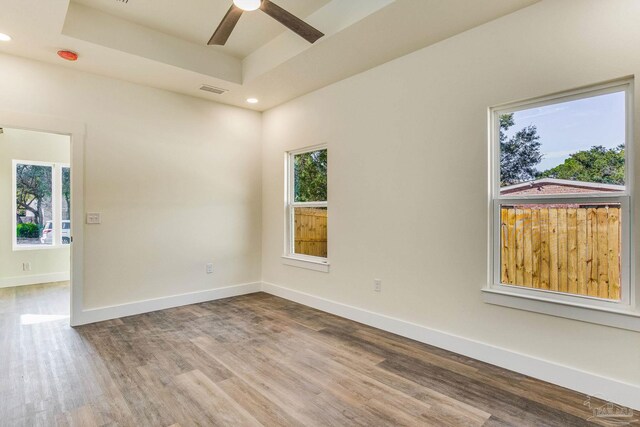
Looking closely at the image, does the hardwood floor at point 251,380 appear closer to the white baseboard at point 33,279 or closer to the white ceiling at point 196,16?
the white baseboard at point 33,279

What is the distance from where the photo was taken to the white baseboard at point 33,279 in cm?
541

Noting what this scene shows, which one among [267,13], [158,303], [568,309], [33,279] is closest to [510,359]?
[568,309]

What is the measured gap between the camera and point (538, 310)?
2.44m

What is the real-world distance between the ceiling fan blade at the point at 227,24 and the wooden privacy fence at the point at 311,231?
2.30 metres

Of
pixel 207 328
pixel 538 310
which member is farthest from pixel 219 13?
pixel 538 310

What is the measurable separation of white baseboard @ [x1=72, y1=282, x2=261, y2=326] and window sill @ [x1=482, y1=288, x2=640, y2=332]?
3.35m

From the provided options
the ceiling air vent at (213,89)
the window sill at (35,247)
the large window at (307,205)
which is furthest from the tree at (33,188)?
the large window at (307,205)

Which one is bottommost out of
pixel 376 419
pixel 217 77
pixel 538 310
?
pixel 376 419

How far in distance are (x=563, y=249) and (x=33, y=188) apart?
24.7 ft

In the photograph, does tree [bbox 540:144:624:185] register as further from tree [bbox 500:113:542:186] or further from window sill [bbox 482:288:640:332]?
window sill [bbox 482:288:640:332]

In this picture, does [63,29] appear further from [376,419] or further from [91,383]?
[376,419]

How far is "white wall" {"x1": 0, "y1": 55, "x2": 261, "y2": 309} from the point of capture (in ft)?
11.8

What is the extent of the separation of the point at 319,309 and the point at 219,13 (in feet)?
11.0

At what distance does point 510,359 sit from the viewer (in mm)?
2574
